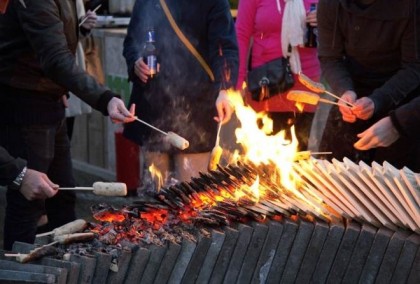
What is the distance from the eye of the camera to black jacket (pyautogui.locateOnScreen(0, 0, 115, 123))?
520 cm

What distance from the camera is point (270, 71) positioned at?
691 centimetres

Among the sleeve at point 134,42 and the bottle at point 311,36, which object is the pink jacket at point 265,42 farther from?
the sleeve at point 134,42

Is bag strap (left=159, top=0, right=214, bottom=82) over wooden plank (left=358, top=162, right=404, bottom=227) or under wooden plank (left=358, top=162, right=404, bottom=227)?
under

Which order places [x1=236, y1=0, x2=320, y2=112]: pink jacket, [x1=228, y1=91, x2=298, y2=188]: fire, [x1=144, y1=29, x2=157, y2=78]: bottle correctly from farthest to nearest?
[x1=236, y1=0, x2=320, y2=112]: pink jacket → [x1=144, y1=29, x2=157, y2=78]: bottle → [x1=228, y1=91, x2=298, y2=188]: fire

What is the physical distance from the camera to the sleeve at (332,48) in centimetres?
568

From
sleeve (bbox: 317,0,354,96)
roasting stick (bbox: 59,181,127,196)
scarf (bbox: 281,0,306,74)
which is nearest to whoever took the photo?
roasting stick (bbox: 59,181,127,196)

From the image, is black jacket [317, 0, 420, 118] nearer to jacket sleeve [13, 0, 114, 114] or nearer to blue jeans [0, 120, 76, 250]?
jacket sleeve [13, 0, 114, 114]

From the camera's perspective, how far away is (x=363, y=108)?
5414 mm

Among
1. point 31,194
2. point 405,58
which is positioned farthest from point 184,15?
point 31,194

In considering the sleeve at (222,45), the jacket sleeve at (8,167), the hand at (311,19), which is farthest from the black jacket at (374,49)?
the jacket sleeve at (8,167)

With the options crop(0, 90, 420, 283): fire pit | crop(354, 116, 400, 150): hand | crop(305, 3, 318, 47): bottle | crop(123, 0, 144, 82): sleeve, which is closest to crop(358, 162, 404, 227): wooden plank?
crop(0, 90, 420, 283): fire pit

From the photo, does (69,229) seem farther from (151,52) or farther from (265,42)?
(265,42)

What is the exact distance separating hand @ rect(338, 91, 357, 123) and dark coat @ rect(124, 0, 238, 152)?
3.02 ft

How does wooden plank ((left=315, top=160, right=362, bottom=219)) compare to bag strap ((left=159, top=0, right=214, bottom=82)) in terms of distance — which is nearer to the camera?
wooden plank ((left=315, top=160, right=362, bottom=219))
